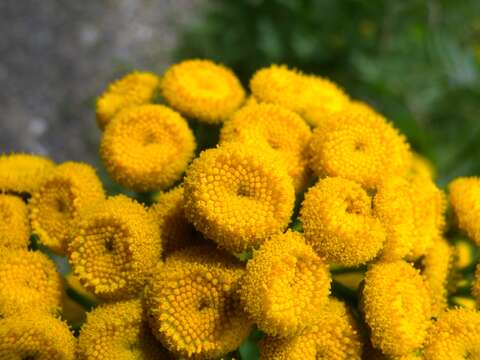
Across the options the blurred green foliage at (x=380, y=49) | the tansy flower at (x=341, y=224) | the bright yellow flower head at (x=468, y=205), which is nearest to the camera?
the tansy flower at (x=341, y=224)

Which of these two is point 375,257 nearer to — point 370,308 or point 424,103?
point 370,308

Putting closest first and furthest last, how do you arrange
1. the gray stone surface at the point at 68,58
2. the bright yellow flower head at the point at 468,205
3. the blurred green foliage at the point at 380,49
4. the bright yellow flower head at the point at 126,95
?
1. the bright yellow flower head at the point at 468,205
2. the bright yellow flower head at the point at 126,95
3. the blurred green foliage at the point at 380,49
4. the gray stone surface at the point at 68,58

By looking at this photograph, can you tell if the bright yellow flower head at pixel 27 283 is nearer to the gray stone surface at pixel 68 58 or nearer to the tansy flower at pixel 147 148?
the tansy flower at pixel 147 148

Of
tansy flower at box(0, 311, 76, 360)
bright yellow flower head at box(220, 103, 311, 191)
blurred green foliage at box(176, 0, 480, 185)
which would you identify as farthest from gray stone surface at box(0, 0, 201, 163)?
tansy flower at box(0, 311, 76, 360)

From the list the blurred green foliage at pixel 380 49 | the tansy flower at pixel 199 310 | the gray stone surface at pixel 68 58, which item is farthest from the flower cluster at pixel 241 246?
the gray stone surface at pixel 68 58

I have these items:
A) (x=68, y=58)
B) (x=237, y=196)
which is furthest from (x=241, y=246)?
(x=68, y=58)

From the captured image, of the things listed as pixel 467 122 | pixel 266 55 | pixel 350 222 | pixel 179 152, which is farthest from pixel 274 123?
pixel 467 122
